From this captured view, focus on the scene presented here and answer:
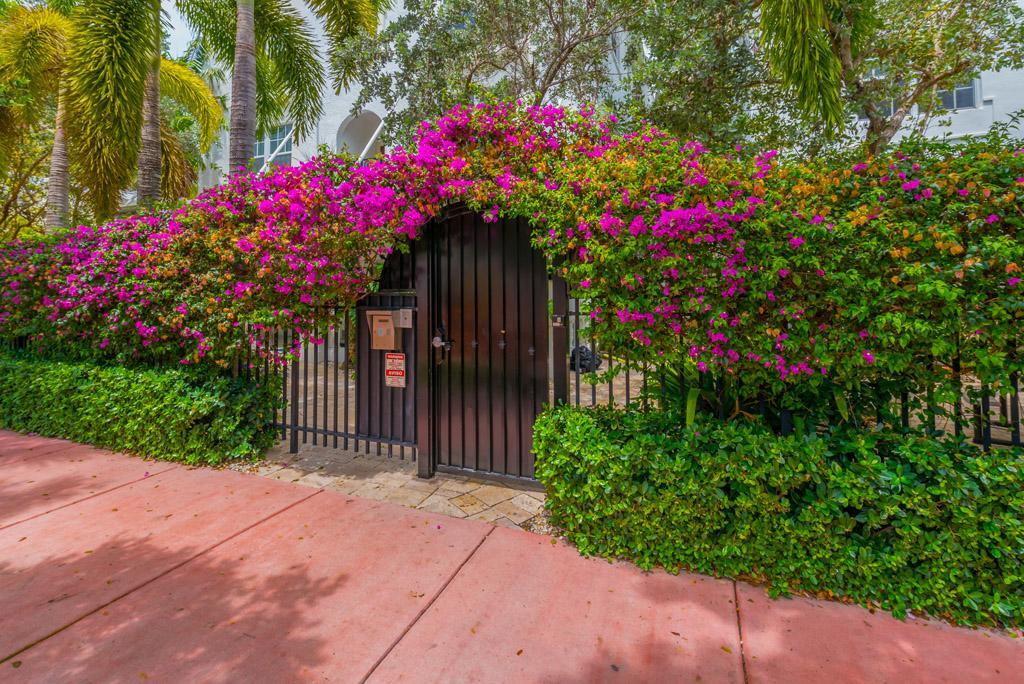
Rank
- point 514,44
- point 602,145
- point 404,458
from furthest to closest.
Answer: point 514,44
point 404,458
point 602,145

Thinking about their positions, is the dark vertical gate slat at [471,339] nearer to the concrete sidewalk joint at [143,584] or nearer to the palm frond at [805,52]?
the concrete sidewalk joint at [143,584]

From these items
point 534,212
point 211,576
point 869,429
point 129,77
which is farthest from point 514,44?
point 211,576

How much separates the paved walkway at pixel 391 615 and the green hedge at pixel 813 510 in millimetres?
147

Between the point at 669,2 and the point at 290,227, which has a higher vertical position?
the point at 669,2

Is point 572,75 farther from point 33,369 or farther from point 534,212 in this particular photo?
point 33,369

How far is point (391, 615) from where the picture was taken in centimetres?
243

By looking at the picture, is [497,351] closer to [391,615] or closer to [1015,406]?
[391,615]

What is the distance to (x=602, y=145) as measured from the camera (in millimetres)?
3598

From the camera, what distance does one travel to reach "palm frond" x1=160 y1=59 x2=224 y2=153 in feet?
36.9

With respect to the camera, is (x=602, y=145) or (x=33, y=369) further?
(x=33, y=369)

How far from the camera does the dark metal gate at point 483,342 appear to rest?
3.88 meters

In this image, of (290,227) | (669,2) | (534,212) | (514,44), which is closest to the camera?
(534,212)

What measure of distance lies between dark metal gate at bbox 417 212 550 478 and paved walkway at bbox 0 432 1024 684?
0.83 metres

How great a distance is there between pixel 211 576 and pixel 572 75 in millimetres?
9586
